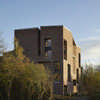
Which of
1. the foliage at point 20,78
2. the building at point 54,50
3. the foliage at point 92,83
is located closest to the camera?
the foliage at point 92,83

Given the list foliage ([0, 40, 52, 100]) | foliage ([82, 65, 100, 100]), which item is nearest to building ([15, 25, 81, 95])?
foliage ([0, 40, 52, 100])

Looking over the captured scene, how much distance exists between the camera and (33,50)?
3222 cm

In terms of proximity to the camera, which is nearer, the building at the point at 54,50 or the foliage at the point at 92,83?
the foliage at the point at 92,83

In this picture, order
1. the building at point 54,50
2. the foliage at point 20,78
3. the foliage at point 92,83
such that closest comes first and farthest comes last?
the foliage at point 92,83 < the foliage at point 20,78 < the building at point 54,50

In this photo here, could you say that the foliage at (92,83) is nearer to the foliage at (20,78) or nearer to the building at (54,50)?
the foliage at (20,78)

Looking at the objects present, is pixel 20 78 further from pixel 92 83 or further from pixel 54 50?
pixel 54 50

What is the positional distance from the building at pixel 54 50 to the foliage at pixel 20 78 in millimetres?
15131

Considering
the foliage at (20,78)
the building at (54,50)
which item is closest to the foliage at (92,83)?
the foliage at (20,78)

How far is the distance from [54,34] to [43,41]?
167 centimetres

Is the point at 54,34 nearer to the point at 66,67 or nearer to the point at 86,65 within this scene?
the point at 66,67

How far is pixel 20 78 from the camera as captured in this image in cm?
1391

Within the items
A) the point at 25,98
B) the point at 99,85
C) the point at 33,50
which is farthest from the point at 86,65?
the point at 33,50

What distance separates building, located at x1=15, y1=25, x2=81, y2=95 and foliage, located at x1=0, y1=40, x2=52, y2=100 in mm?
15131

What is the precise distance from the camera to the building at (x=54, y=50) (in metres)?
30.8
